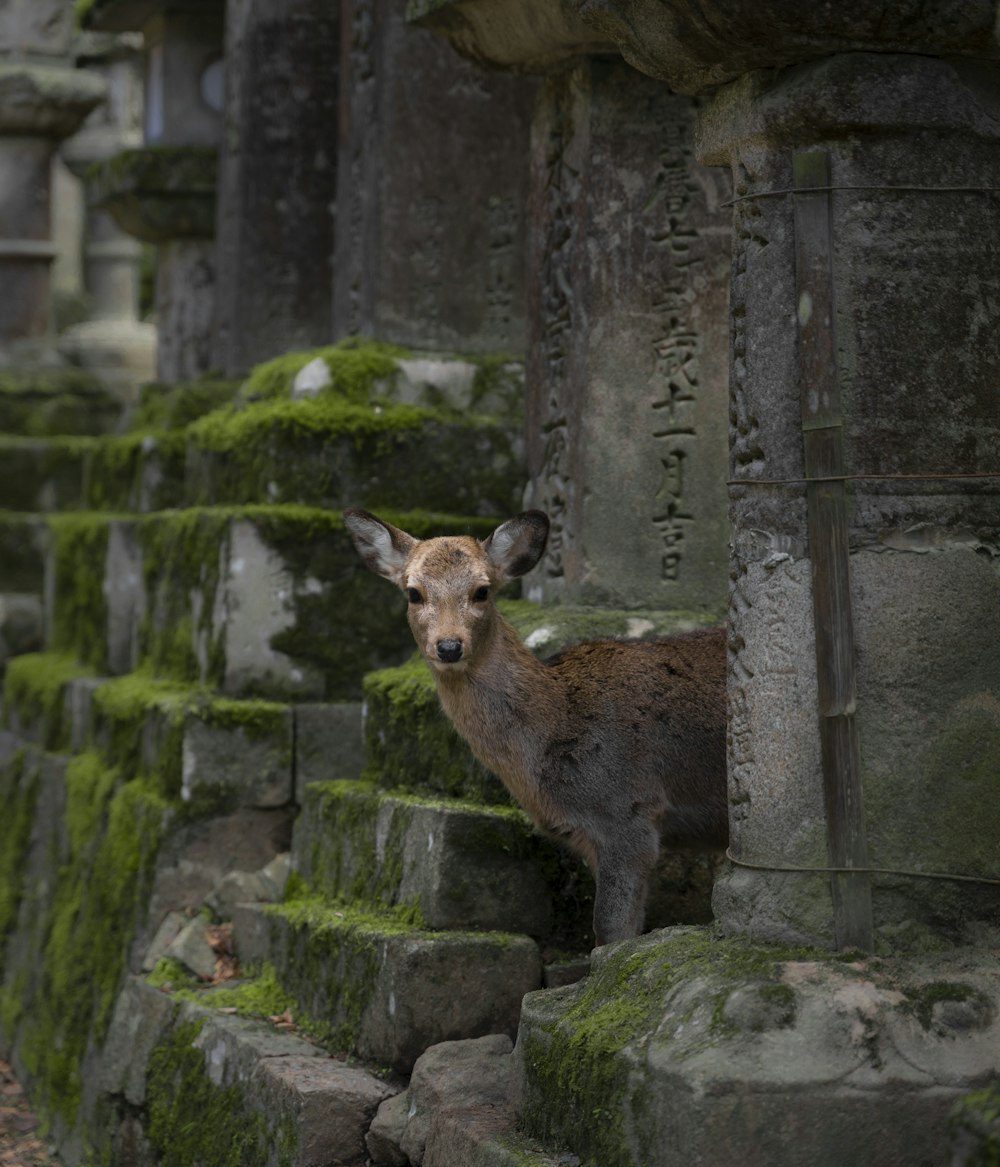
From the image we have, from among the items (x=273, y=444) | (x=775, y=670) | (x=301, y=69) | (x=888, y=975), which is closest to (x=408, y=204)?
(x=273, y=444)

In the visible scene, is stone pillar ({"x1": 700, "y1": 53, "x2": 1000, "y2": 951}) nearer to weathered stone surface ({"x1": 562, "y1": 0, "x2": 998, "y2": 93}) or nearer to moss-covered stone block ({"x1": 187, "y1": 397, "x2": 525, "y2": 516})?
weathered stone surface ({"x1": 562, "y1": 0, "x2": 998, "y2": 93})

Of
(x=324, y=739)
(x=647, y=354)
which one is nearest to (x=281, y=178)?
(x=324, y=739)

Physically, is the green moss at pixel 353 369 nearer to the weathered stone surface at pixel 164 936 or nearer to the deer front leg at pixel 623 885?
the weathered stone surface at pixel 164 936

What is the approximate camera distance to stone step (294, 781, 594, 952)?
714 cm

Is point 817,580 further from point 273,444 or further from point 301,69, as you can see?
point 301,69

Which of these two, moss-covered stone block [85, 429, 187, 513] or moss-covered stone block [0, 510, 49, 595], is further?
moss-covered stone block [0, 510, 49, 595]

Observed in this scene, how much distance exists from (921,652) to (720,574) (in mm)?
2606

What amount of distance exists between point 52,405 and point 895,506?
1134 centimetres

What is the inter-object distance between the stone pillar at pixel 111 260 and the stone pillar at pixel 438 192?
26.0ft

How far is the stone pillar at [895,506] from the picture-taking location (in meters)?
5.32

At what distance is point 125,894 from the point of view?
941 cm

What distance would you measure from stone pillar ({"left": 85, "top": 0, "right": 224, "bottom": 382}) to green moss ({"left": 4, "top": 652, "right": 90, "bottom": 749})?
218cm

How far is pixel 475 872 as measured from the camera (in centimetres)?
715

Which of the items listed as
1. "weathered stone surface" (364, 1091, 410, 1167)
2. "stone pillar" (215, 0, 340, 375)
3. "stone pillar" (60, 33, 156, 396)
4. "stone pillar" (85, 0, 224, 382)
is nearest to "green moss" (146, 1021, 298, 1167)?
"weathered stone surface" (364, 1091, 410, 1167)
